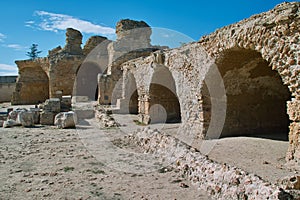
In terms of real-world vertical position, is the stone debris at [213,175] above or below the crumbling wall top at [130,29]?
below

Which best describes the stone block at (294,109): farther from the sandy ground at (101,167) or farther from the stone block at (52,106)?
the stone block at (52,106)

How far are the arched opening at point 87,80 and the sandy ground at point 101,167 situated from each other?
12.4 metres

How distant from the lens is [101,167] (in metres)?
4.56

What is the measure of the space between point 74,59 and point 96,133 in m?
11.6

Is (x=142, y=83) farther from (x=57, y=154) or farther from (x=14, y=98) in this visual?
(x=14, y=98)

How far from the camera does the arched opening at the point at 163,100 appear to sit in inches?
397

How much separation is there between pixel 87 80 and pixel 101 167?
16122 mm

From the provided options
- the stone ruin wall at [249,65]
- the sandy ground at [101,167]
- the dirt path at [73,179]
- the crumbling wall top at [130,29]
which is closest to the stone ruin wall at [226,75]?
the stone ruin wall at [249,65]

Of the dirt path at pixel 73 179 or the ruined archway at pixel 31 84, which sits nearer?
the dirt path at pixel 73 179

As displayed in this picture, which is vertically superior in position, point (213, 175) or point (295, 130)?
point (295, 130)

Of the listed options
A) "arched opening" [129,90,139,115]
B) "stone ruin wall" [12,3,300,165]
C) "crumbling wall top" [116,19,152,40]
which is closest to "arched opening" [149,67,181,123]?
"stone ruin wall" [12,3,300,165]

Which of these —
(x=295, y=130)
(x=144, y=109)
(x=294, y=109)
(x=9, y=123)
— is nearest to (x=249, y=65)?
(x=294, y=109)

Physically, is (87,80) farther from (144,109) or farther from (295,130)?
(295,130)

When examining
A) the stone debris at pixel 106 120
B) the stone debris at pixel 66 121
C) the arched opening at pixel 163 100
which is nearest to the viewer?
the stone debris at pixel 66 121
